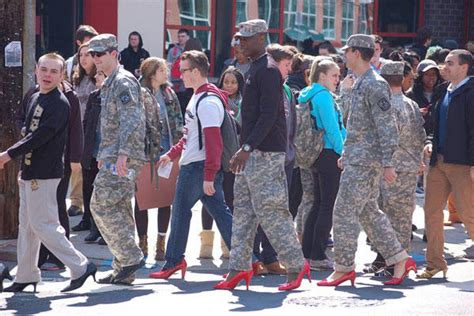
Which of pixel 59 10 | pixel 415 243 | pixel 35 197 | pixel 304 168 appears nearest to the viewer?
pixel 35 197

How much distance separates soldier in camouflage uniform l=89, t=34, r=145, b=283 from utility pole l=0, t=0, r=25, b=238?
6.14 feet

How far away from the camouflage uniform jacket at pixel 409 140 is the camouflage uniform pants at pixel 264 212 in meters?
1.73

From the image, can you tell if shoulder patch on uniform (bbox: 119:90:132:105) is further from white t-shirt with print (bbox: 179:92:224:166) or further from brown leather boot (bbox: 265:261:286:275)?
brown leather boot (bbox: 265:261:286:275)

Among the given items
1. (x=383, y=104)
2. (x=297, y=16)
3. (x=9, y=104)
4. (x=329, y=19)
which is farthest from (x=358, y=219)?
(x=329, y=19)

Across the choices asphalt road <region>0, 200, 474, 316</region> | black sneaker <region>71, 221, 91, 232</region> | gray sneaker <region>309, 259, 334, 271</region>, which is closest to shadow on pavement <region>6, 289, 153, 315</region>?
asphalt road <region>0, 200, 474, 316</region>

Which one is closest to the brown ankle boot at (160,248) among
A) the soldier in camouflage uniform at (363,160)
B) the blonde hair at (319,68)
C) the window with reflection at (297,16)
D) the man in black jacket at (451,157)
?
the soldier in camouflage uniform at (363,160)

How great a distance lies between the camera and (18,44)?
38.2 feet

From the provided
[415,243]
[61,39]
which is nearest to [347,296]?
[415,243]

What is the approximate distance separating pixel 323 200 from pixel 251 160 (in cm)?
155

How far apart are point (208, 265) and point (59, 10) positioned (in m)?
9.85

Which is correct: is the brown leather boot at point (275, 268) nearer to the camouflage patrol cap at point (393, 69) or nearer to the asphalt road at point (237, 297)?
the asphalt road at point (237, 297)

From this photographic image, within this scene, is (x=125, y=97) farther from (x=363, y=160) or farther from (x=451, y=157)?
(x=451, y=157)

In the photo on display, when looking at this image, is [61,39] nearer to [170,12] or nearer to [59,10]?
[59,10]

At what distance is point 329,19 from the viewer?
2256 centimetres
